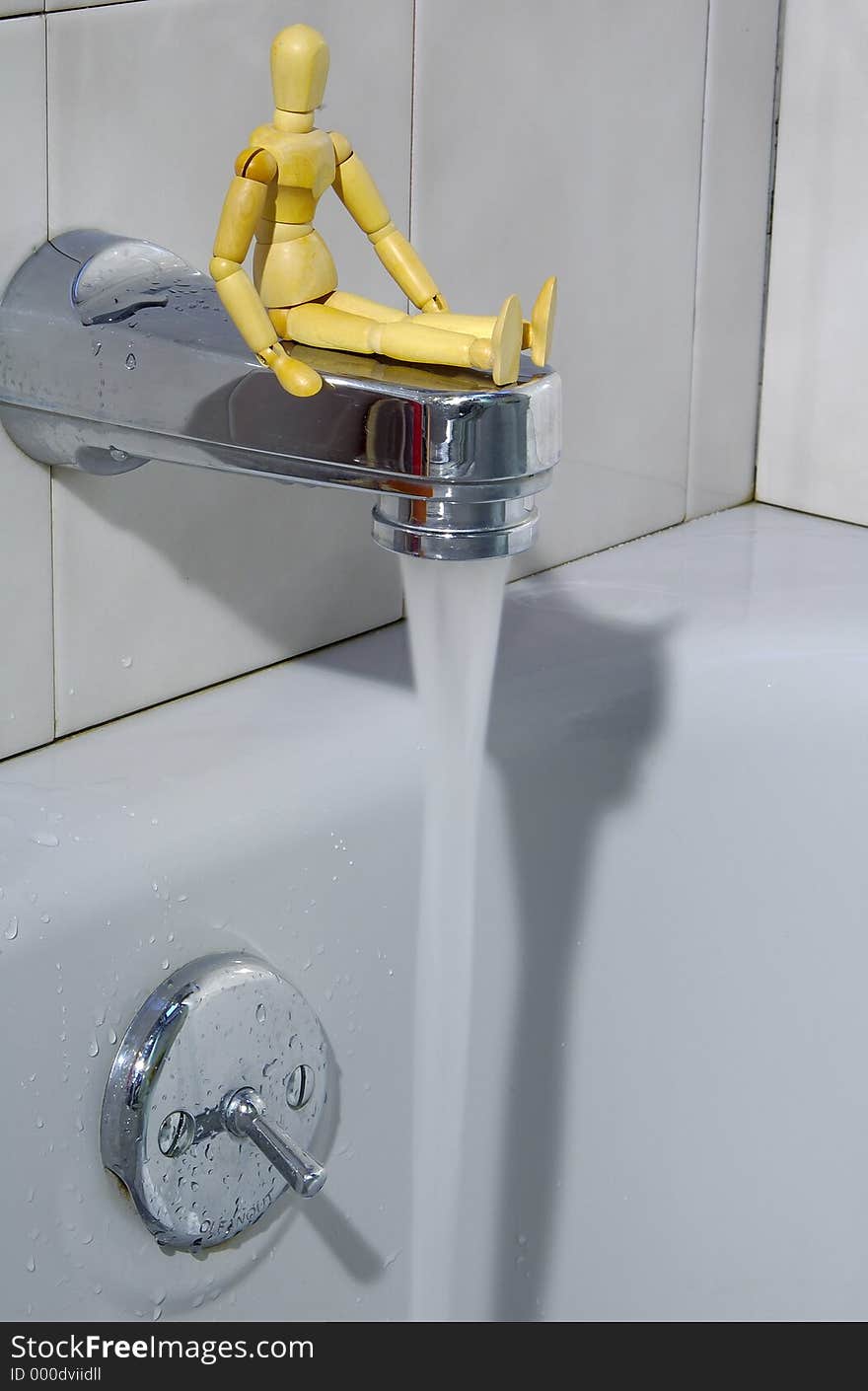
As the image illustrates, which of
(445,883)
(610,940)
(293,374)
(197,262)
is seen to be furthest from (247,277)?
(610,940)

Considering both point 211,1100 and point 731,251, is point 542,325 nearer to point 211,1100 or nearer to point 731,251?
point 211,1100

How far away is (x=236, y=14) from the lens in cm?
66

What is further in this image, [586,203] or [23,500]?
[586,203]

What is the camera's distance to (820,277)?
94cm

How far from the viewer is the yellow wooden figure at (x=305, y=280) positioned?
0.52 m

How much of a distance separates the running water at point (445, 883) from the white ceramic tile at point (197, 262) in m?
0.10

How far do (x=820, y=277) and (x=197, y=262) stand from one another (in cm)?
39

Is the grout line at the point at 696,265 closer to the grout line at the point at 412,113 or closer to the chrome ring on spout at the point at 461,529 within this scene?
the grout line at the point at 412,113

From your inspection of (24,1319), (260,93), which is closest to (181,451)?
(260,93)

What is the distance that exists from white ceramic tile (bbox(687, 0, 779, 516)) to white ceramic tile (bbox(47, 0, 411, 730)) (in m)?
0.22

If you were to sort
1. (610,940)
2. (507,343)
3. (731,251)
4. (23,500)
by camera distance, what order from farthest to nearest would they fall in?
(731,251) < (610,940) < (23,500) < (507,343)

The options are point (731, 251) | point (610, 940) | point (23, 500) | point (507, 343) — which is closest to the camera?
point (507, 343)
